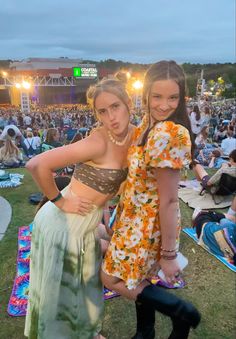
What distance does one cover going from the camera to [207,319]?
302 cm

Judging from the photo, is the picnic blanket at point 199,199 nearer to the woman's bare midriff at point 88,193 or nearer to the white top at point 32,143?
the woman's bare midriff at point 88,193

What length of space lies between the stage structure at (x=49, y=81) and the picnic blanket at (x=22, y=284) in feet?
86.3

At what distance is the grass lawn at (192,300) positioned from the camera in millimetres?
2828

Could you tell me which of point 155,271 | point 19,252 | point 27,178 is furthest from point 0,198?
point 155,271

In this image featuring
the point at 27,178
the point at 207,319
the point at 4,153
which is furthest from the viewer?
the point at 4,153

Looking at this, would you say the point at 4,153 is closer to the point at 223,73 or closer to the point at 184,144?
the point at 184,144

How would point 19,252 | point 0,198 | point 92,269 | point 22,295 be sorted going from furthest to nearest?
1. point 0,198
2. point 19,252
3. point 22,295
4. point 92,269

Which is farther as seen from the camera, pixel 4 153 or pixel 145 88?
pixel 4 153

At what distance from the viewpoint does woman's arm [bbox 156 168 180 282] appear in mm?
1621

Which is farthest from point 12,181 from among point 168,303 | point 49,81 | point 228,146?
point 49,81

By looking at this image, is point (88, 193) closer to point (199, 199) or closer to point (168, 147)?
point (168, 147)

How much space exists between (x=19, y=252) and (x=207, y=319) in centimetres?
248

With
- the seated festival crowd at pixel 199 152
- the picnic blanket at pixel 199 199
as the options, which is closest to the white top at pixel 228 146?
the seated festival crowd at pixel 199 152

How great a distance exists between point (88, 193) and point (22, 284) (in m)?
2.06
